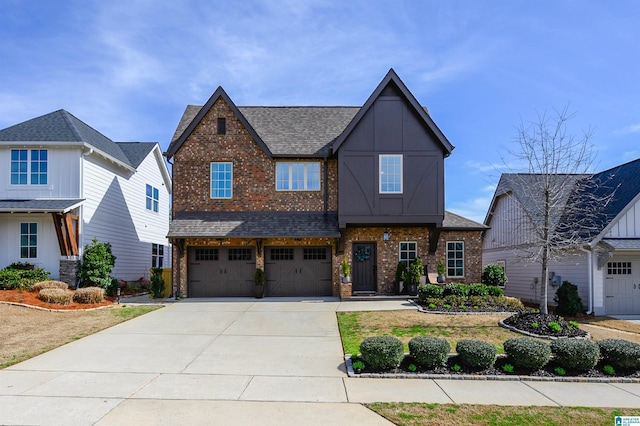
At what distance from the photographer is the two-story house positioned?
→ 19.6 metres

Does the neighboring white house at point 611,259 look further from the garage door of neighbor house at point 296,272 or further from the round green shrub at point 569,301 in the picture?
the garage door of neighbor house at point 296,272

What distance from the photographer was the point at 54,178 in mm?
19875

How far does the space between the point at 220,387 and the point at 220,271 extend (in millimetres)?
12725

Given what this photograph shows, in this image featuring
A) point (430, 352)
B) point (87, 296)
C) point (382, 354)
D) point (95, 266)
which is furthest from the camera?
point (95, 266)

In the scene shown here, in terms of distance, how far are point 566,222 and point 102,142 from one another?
73.6 ft

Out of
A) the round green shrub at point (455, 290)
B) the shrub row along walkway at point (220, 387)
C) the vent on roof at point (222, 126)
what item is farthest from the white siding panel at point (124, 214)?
the round green shrub at point (455, 290)

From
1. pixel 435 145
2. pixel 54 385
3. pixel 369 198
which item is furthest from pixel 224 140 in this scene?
pixel 54 385

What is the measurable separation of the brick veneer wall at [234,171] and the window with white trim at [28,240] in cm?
601

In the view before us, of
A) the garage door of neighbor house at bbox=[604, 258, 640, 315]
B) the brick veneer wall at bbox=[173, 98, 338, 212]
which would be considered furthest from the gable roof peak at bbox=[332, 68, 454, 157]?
the garage door of neighbor house at bbox=[604, 258, 640, 315]

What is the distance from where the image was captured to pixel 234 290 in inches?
801

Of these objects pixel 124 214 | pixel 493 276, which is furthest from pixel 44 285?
pixel 493 276

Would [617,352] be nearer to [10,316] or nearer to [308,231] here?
[308,231]

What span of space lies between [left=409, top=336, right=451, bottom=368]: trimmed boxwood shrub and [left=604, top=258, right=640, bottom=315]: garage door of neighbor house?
1316cm

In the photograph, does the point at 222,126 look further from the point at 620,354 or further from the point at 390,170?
the point at 620,354
